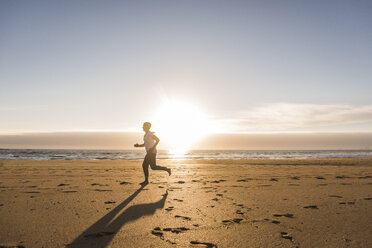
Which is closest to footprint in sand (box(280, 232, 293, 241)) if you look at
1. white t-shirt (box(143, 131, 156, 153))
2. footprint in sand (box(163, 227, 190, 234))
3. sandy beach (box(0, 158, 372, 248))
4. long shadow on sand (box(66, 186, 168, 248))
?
sandy beach (box(0, 158, 372, 248))

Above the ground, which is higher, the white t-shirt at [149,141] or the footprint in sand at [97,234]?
the white t-shirt at [149,141]

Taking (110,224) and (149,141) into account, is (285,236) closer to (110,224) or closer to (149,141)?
(110,224)

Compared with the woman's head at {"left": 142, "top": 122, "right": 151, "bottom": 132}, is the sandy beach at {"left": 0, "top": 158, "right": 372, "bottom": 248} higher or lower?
lower

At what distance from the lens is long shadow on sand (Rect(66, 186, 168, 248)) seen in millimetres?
3014

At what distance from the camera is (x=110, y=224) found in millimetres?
3746

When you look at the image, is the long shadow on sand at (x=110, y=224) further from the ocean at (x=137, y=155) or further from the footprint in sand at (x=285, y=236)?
the ocean at (x=137, y=155)

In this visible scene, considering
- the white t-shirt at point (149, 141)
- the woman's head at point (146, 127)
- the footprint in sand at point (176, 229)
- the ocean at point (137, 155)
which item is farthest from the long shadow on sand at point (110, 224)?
the ocean at point (137, 155)

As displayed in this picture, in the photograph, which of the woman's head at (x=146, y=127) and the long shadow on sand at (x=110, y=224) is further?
the woman's head at (x=146, y=127)

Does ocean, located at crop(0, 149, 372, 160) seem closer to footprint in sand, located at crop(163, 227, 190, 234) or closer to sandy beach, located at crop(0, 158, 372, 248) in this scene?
sandy beach, located at crop(0, 158, 372, 248)

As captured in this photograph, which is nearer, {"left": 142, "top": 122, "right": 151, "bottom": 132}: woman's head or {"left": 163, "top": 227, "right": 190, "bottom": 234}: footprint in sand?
{"left": 163, "top": 227, "right": 190, "bottom": 234}: footprint in sand

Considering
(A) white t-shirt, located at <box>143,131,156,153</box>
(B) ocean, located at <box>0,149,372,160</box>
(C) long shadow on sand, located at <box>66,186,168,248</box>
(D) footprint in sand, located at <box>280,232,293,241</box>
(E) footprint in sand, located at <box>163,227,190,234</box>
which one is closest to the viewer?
(C) long shadow on sand, located at <box>66,186,168,248</box>

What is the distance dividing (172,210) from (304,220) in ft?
7.70

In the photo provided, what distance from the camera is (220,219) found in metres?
4.03

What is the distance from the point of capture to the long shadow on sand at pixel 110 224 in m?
3.01
